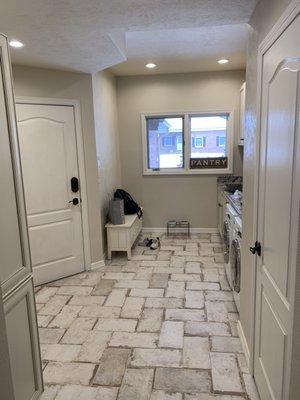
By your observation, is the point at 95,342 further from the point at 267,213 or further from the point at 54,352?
the point at 267,213

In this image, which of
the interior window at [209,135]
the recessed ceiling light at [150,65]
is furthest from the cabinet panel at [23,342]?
the interior window at [209,135]

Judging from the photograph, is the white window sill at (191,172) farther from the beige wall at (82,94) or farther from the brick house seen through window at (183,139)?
the beige wall at (82,94)

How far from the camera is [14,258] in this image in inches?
65.8

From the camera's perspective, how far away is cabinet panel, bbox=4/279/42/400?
5.39ft

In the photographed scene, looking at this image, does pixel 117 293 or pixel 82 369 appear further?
pixel 117 293

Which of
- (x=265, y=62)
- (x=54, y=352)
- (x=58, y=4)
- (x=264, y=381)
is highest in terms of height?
(x=58, y=4)

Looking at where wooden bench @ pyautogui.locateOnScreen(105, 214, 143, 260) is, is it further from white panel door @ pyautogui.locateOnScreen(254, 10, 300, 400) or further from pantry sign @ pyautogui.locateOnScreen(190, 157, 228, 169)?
white panel door @ pyautogui.locateOnScreen(254, 10, 300, 400)

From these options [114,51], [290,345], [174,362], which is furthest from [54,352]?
[114,51]

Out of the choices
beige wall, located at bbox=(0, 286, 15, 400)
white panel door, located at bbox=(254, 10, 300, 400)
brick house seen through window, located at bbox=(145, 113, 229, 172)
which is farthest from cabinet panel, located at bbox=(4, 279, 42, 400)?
brick house seen through window, located at bbox=(145, 113, 229, 172)

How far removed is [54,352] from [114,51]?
270 centimetres

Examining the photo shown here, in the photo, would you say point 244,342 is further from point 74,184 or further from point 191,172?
point 191,172

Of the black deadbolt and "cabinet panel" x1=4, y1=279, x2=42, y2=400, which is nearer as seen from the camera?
"cabinet panel" x1=4, y1=279, x2=42, y2=400

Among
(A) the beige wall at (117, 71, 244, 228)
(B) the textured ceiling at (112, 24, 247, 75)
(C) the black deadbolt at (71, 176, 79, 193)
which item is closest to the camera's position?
(B) the textured ceiling at (112, 24, 247, 75)

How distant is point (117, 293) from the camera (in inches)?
134
